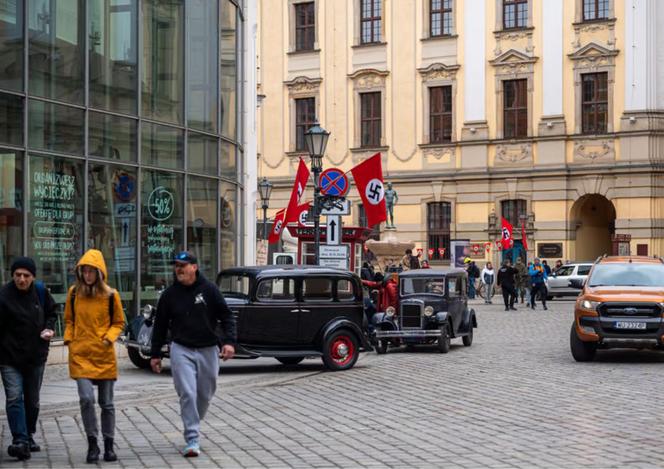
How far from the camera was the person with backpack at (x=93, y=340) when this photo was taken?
10.2 metres

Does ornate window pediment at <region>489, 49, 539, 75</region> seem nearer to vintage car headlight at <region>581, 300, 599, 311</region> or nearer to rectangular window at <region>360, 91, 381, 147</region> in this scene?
rectangular window at <region>360, 91, 381, 147</region>

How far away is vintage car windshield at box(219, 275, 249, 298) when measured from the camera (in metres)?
18.6

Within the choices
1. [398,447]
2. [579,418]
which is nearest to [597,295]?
[579,418]

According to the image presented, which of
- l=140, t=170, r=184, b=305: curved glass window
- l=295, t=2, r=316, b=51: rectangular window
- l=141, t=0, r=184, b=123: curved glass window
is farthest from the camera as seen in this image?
l=295, t=2, r=316, b=51: rectangular window

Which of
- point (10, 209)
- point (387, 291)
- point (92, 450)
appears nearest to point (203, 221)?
point (387, 291)

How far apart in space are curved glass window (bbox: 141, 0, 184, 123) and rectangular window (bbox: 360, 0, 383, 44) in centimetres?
3597

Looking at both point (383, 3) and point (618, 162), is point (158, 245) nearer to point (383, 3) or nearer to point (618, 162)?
point (618, 162)

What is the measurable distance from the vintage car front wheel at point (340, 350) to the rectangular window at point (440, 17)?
130 ft

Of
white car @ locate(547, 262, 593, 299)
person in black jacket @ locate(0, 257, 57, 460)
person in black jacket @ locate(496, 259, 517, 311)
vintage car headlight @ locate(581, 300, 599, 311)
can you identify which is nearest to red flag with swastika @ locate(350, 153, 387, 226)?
vintage car headlight @ locate(581, 300, 599, 311)

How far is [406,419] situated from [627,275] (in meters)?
9.34

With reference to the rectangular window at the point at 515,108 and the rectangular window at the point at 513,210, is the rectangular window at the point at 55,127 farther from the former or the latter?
the rectangular window at the point at 515,108

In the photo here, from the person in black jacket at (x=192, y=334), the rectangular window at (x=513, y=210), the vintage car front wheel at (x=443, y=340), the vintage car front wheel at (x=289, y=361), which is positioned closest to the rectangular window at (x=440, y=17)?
the rectangular window at (x=513, y=210)

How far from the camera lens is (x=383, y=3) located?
190ft

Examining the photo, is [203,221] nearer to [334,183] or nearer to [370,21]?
[334,183]
